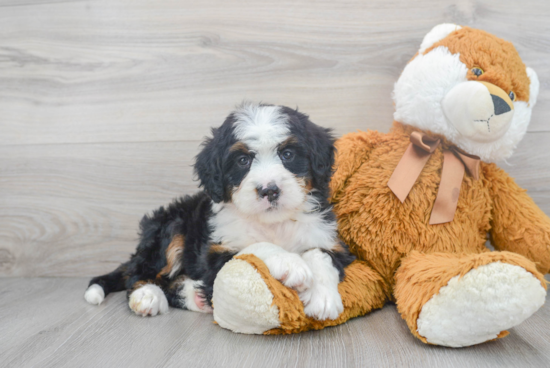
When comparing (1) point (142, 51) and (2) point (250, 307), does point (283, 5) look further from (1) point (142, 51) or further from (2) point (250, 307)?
(2) point (250, 307)

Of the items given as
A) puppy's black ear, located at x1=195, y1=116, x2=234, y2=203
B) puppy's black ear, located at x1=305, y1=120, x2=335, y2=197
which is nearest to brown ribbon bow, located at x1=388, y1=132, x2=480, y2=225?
puppy's black ear, located at x1=305, y1=120, x2=335, y2=197

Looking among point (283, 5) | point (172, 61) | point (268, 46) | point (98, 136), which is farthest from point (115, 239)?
point (283, 5)

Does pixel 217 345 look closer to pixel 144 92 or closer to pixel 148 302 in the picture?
pixel 148 302

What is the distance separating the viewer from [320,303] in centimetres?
135

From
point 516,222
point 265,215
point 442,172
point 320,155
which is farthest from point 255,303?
point 516,222

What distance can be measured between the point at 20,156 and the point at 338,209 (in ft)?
5.80

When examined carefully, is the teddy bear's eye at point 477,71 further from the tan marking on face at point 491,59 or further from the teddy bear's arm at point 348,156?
the teddy bear's arm at point 348,156

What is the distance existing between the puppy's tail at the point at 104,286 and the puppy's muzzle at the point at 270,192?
3.21ft

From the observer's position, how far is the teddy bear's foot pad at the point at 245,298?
129 centimetres

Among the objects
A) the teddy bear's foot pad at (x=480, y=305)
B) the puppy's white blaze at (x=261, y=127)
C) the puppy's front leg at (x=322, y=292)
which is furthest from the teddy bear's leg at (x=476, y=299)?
the puppy's white blaze at (x=261, y=127)

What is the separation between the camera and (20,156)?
2.39m

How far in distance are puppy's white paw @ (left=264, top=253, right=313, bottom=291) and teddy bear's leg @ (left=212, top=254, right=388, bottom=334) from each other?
2cm

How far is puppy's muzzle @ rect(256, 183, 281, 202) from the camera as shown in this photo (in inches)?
53.9

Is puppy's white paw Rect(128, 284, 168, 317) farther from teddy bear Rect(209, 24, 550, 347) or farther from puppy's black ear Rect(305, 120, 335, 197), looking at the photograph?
puppy's black ear Rect(305, 120, 335, 197)
